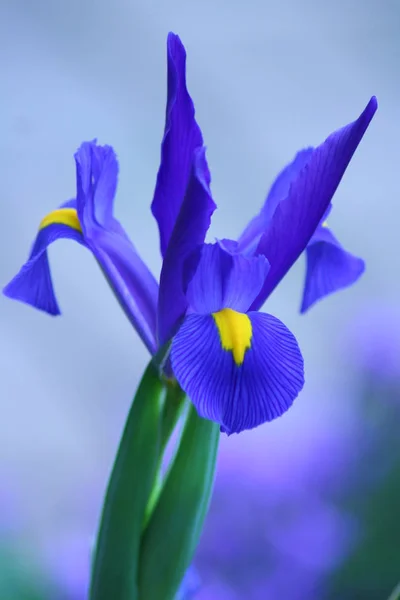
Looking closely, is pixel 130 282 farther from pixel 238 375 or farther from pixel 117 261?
pixel 238 375

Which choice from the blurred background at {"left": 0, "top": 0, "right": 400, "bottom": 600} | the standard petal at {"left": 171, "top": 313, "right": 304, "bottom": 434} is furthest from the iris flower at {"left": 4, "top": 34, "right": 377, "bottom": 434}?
the blurred background at {"left": 0, "top": 0, "right": 400, "bottom": 600}

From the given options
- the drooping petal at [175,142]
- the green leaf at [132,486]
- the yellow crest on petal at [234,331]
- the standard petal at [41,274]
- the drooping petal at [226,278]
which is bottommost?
the green leaf at [132,486]

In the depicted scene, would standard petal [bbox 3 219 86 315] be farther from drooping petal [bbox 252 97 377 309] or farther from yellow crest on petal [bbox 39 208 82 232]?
→ drooping petal [bbox 252 97 377 309]

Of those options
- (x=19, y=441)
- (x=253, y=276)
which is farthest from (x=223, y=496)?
(x=253, y=276)

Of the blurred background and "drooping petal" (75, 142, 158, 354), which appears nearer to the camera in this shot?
"drooping petal" (75, 142, 158, 354)

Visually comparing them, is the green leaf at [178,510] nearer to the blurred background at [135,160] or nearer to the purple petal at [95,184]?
the purple petal at [95,184]

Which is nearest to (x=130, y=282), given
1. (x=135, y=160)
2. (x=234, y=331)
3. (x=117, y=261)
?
(x=117, y=261)

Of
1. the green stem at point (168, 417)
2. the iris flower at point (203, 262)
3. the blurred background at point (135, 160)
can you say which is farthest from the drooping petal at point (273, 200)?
the blurred background at point (135, 160)
